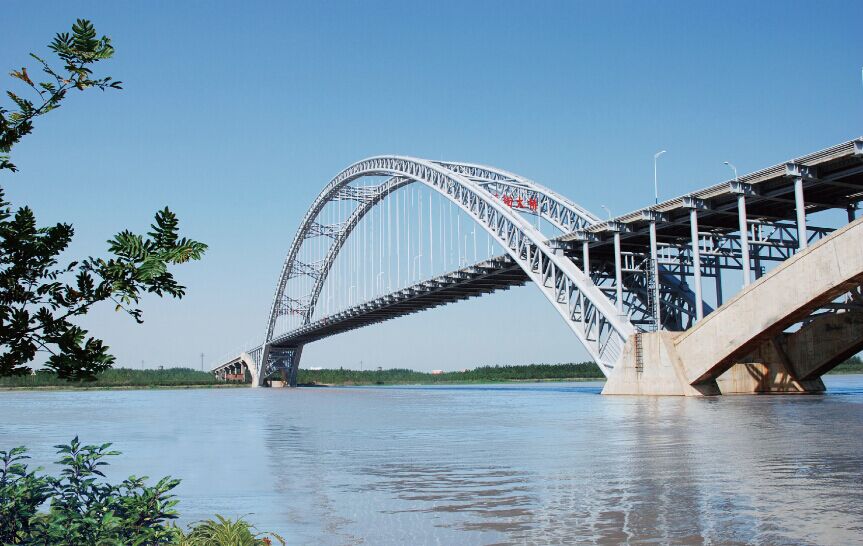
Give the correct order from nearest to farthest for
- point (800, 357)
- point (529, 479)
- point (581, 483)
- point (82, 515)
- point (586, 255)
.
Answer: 1. point (82, 515)
2. point (581, 483)
3. point (529, 479)
4. point (800, 357)
5. point (586, 255)

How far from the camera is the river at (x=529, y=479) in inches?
341

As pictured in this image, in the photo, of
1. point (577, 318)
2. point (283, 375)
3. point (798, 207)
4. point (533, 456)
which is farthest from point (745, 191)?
point (283, 375)

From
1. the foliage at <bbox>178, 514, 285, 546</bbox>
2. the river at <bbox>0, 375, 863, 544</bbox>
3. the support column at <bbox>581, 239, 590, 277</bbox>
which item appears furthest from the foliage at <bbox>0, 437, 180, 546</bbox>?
the support column at <bbox>581, 239, 590, 277</bbox>

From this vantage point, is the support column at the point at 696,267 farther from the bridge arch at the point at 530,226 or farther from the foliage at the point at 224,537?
the foliage at the point at 224,537

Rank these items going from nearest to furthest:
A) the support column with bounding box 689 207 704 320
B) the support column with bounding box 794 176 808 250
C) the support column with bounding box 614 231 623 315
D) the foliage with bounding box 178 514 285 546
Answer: the foliage with bounding box 178 514 285 546 → the support column with bounding box 794 176 808 250 → the support column with bounding box 689 207 704 320 → the support column with bounding box 614 231 623 315

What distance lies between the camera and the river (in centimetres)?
866

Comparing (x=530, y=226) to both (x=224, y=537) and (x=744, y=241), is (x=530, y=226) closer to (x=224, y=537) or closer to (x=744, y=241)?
(x=744, y=241)

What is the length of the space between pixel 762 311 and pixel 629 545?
31.7 m

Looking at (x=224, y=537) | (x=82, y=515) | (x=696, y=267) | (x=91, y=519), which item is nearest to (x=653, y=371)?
(x=696, y=267)

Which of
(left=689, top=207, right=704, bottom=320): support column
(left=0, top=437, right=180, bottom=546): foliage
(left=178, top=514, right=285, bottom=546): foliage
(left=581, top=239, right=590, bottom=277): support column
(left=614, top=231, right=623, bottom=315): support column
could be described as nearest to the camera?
(left=0, top=437, right=180, bottom=546): foliage

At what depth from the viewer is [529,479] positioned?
12797 millimetres

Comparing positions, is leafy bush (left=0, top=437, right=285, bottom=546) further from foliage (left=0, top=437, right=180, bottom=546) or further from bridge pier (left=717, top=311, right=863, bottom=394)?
bridge pier (left=717, top=311, right=863, bottom=394)

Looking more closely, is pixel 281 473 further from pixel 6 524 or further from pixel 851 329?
pixel 851 329

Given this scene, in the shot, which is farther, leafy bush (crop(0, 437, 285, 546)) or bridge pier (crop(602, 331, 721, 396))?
bridge pier (crop(602, 331, 721, 396))
